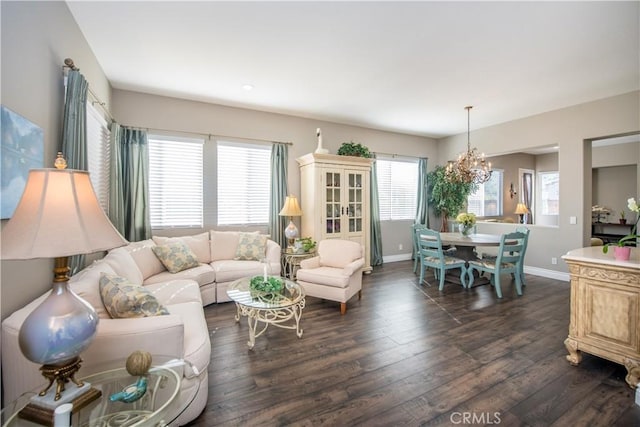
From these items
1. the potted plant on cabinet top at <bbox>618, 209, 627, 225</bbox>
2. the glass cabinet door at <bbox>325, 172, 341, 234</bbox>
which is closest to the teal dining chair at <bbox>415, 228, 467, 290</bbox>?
the glass cabinet door at <bbox>325, 172, 341, 234</bbox>

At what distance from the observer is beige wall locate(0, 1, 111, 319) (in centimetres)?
156

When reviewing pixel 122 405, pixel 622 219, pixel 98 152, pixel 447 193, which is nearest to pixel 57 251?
pixel 122 405

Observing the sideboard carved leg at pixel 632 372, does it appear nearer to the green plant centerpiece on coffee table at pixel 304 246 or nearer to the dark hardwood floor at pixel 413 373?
the dark hardwood floor at pixel 413 373

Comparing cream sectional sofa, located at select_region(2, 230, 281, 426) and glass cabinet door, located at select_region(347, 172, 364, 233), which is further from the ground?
glass cabinet door, located at select_region(347, 172, 364, 233)

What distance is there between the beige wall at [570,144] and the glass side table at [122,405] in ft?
17.5

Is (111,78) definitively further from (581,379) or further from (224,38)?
(581,379)

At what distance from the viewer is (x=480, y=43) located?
2785mm

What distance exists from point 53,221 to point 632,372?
357 centimetres

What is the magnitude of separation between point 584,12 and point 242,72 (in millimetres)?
3276

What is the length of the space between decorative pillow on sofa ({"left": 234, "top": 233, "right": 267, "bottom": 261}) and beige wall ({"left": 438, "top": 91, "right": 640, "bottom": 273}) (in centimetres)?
411

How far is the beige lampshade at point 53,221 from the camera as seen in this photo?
1079 mm

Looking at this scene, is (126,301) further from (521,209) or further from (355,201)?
(521,209)

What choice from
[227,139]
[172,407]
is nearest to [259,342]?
[172,407]

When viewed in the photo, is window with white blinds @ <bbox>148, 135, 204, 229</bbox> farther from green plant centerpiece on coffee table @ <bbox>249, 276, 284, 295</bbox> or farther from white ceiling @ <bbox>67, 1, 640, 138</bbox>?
green plant centerpiece on coffee table @ <bbox>249, 276, 284, 295</bbox>
